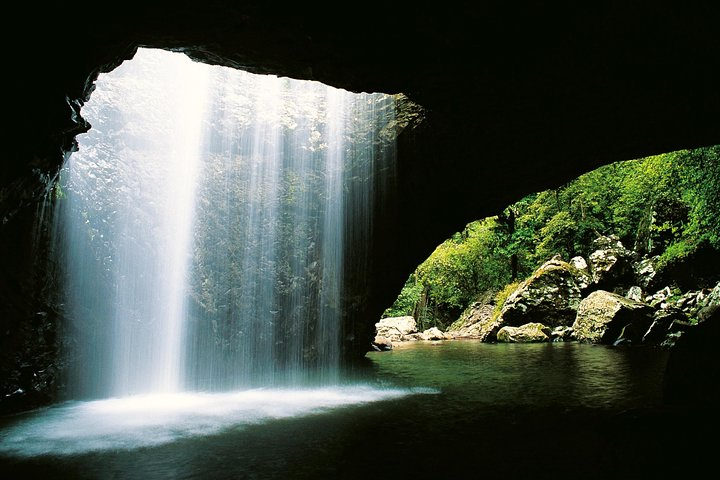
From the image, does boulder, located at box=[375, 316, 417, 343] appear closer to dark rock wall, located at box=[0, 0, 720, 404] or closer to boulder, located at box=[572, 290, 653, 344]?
boulder, located at box=[572, 290, 653, 344]

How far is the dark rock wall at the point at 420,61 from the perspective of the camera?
4785mm

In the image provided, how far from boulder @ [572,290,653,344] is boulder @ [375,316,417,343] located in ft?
36.1

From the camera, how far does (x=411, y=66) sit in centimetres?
580

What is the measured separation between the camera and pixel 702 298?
15.7m

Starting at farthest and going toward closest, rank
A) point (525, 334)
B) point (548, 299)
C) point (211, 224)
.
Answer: point (548, 299) → point (525, 334) → point (211, 224)

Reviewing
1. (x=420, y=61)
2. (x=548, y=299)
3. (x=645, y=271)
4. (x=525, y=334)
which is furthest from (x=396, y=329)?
(x=420, y=61)

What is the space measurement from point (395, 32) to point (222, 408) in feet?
22.9

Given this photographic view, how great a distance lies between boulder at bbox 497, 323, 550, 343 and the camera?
20188 mm

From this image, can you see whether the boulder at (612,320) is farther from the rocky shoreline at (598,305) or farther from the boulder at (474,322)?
the boulder at (474,322)

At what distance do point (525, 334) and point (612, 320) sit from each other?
410 centimetres

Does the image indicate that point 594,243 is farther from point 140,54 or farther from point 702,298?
point 140,54

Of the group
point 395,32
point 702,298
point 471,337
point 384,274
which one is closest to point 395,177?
point 384,274

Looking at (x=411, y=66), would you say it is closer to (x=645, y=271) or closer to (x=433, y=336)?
(x=645, y=271)

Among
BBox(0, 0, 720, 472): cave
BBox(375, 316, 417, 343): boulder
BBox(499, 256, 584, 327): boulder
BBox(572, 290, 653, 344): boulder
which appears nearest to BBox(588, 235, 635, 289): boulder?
BBox(499, 256, 584, 327): boulder
